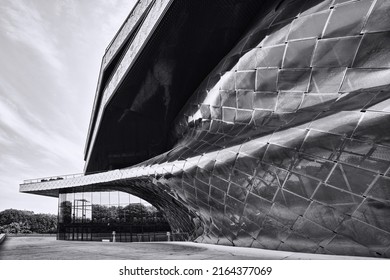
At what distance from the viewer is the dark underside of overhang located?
1136cm

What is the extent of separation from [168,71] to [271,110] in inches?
260

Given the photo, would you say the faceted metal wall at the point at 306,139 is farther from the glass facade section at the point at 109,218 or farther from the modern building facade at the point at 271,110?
the glass facade section at the point at 109,218

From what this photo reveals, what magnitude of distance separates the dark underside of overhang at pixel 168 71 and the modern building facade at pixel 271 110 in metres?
0.06

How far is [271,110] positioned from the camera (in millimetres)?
9469

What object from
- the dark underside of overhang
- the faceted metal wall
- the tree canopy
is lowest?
the tree canopy

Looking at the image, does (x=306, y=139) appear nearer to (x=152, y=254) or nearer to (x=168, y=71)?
(x=152, y=254)

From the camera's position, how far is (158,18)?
10992 mm

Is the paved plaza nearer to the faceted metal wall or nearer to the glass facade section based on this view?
the faceted metal wall

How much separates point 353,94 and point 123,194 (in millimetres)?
23086

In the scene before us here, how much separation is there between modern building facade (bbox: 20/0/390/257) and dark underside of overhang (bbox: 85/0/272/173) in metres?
0.06

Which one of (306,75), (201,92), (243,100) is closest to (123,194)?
(201,92)

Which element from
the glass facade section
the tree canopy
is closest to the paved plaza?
the glass facade section

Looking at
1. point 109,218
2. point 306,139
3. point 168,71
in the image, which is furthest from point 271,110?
point 109,218
